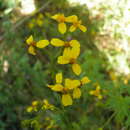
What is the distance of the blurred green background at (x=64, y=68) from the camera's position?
8.54 ft

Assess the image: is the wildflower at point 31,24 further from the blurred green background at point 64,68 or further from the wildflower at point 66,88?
the wildflower at point 66,88

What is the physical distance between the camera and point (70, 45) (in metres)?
1.58

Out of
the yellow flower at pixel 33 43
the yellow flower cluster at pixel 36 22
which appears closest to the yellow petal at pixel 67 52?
the yellow flower at pixel 33 43

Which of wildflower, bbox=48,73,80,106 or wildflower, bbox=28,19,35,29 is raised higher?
wildflower, bbox=28,19,35,29

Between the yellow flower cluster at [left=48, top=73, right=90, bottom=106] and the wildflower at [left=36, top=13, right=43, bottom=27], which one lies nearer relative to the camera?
the yellow flower cluster at [left=48, top=73, right=90, bottom=106]

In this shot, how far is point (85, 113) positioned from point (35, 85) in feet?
2.14

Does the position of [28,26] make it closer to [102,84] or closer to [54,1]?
[54,1]

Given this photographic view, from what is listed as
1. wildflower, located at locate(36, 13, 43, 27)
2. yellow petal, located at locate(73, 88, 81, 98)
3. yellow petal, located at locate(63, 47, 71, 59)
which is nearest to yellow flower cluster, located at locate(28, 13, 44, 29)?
wildflower, located at locate(36, 13, 43, 27)

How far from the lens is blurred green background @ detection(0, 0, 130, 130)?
8.54ft

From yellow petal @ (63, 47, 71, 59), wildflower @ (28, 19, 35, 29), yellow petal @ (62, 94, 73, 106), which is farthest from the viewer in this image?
wildflower @ (28, 19, 35, 29)

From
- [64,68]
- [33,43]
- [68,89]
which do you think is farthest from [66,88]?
[64,68]

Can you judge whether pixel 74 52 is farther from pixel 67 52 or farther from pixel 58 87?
pixel 58 87

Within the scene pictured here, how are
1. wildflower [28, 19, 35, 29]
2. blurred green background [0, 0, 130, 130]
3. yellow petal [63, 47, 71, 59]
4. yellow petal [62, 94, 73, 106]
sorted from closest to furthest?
1. yellow petal [62, 94, 73, 106]
2. yellow petal [63, 47, 71, 59]
3. blurred green background [0, 0, 130, 130]
4. wildflower [28, 19, 35, 29]

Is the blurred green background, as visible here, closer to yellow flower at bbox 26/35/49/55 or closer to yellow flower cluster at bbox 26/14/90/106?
yellow flower cluster at bbox 26/14/90/106
